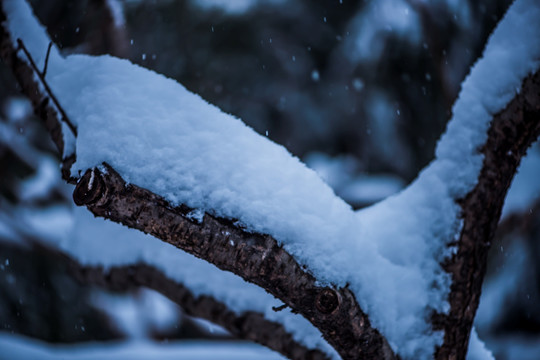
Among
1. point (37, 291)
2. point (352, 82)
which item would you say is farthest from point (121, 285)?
point (352, 82)

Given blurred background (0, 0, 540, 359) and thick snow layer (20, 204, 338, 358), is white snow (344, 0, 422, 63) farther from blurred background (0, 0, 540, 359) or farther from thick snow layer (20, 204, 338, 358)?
thick snow layer (20, 204, 338, 358)

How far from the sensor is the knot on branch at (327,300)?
69 centimetres

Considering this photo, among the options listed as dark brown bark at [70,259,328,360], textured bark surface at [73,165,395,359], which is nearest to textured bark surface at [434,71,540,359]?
textured bark surface at [73,165,395,359]

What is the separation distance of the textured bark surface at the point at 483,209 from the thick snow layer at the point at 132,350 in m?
2.47

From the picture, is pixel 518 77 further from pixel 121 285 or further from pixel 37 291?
pixel 37 291

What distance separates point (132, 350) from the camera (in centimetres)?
341

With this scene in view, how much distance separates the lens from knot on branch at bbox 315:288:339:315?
2.28ft

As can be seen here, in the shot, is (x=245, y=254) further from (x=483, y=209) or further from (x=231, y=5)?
(x=231, y=5)

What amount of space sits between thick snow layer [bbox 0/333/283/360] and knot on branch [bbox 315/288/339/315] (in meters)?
2.63

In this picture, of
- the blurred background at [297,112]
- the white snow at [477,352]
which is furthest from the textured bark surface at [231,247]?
the blurred background at [297,112]

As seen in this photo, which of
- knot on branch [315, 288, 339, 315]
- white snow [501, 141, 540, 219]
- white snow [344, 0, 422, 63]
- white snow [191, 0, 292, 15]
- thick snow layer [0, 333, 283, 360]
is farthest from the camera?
white snow [191, 0, 292, 15]

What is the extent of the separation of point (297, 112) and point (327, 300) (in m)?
3.38

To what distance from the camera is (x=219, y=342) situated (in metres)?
3.57

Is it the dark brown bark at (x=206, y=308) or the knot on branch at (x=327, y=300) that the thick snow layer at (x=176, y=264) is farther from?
the knot on branch at (x=327, y=300)
